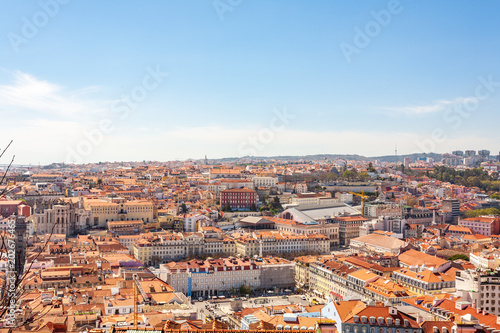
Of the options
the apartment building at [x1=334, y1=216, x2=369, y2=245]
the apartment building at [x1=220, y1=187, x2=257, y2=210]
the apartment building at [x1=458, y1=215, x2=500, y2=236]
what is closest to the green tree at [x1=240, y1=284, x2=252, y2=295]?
the apartment building at [x1=334, y1=216, x2=369, y2=245]

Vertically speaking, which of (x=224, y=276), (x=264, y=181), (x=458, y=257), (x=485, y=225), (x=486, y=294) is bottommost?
(x=224, y=276)

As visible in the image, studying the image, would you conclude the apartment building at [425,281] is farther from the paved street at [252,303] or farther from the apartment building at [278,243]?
the apartment building at [278,243]

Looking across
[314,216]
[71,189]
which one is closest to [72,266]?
[314,216]

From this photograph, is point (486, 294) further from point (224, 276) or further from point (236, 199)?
point (236, 199)

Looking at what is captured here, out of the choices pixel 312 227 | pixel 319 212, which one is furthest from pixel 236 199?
pixel 312 227

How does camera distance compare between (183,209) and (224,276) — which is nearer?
(224,276)

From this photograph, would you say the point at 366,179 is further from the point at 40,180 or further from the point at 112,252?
the point at 112,252

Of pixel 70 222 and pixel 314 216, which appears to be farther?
pixel 314 216

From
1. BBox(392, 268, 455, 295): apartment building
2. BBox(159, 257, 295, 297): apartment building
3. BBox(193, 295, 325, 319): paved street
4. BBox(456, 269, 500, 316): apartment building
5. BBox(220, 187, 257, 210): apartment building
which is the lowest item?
BBox(193, 295, 325, 319): paved street

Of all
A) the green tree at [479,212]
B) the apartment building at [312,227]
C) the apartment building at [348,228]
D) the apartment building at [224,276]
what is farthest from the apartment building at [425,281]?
the green tree at [479,212]

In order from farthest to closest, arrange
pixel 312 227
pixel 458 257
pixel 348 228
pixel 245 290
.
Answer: pixel 348 228 < pixel 312 227 < pixel 458 257 < pixel 245 290

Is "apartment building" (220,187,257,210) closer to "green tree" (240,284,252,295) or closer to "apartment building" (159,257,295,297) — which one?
"apartment building" (159,257,295,297)
